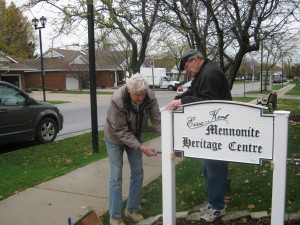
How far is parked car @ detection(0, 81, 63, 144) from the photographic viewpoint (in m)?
8.21

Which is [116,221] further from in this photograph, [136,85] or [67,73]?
[67,73]

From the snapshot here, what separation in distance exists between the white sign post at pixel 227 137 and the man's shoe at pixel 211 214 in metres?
0.49

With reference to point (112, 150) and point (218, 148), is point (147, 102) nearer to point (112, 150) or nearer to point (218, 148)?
point (112, 150)

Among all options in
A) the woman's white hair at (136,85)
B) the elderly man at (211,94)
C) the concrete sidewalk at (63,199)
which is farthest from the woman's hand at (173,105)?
the concrete sidewalk at (63,199)

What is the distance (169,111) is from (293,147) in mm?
5027

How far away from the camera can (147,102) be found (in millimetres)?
→ 3963

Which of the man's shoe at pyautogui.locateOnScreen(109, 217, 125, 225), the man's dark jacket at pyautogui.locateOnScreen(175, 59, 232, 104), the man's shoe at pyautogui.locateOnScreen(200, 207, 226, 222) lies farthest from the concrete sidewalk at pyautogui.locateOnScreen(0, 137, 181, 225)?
the man's dark jacket at pyautogui.locateOnScreen(175, 59, 232, 104)

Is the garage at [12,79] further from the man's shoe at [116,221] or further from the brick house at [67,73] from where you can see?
the man's shoe at [116,221]

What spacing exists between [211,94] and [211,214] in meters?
1.25

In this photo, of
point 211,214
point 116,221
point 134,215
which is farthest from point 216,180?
point 116,221

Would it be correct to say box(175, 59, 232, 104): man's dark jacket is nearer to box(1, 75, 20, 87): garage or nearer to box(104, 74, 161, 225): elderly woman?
box(104, 74, 161, 225): elderly woman

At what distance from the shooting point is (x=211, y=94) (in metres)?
3.62

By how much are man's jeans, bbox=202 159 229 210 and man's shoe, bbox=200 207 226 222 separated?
0.04m

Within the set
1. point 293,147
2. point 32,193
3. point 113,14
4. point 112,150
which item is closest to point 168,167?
point 112,150
